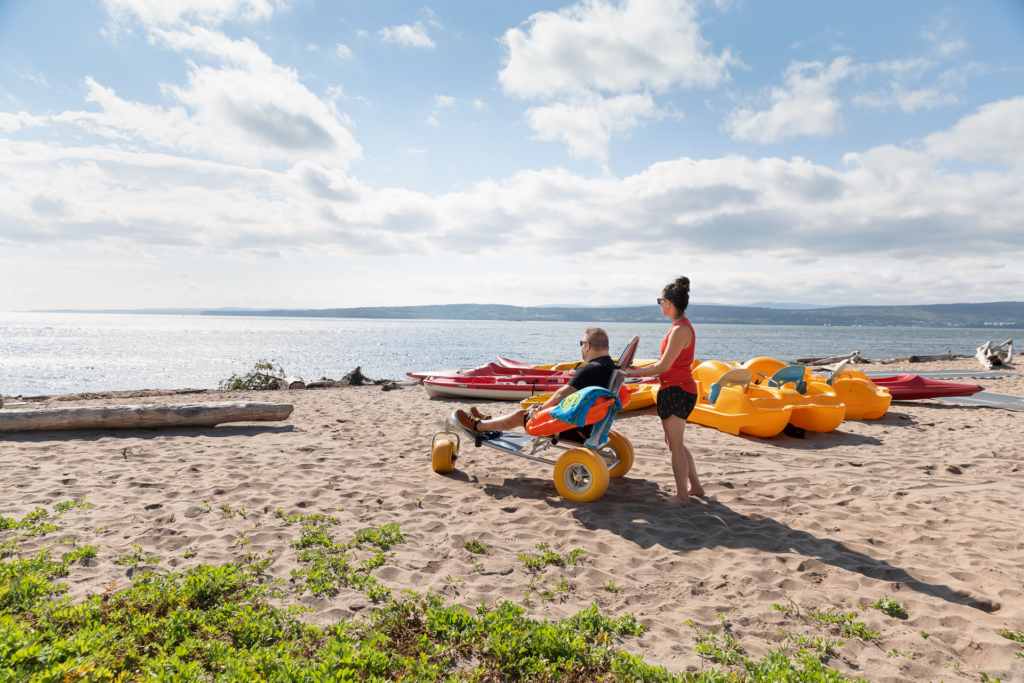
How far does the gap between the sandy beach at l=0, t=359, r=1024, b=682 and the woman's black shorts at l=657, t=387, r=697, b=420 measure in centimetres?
97

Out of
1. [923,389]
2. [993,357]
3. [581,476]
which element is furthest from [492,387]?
[993,357]

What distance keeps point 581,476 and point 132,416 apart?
6.91 meters

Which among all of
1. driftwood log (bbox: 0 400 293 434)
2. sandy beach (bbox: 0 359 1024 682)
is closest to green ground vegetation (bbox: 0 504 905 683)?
sandy beach (bbox: 0 359 1024 682)

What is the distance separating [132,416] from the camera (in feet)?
25.2

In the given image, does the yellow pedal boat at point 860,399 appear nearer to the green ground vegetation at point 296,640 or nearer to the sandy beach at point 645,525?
the sandy beach at point 645,525

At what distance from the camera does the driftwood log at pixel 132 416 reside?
7465mm

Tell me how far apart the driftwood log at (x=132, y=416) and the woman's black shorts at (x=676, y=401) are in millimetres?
6704

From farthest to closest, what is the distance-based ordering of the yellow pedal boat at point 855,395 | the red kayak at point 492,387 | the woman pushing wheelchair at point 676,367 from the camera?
the red kayak at point 492,387 < the yellow pedal boat at point 855,395 < the woman pushing wheelchair at point 676,367

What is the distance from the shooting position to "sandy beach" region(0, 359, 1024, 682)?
3.07m

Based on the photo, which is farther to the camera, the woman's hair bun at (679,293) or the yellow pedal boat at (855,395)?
the yellow pedal boat at (855,395)

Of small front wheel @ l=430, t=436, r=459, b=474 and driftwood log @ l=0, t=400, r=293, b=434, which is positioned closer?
small front wheel @ l=430, t=436, r=459, b=474

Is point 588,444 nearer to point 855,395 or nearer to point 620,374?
point 620,374

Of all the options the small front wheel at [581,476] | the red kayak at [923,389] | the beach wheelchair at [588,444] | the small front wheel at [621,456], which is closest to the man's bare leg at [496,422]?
the beach wheelchair at [588,444]

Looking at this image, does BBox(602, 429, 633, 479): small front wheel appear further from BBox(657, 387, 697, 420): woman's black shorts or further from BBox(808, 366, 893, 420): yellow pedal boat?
BBox(808, 366, 893, 420): yellow pedal boat
